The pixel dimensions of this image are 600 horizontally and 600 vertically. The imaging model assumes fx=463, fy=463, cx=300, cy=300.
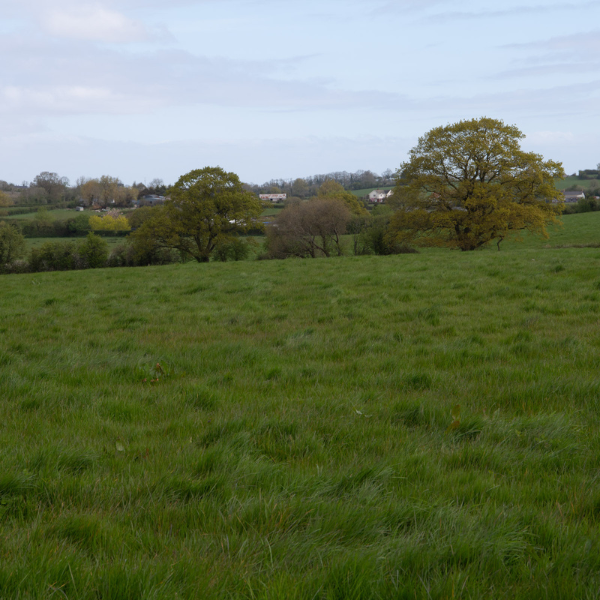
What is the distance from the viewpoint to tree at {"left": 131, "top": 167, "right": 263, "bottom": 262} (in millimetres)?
45719

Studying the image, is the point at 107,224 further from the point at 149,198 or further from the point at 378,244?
the point at 378,244

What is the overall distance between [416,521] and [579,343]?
491 centimetres

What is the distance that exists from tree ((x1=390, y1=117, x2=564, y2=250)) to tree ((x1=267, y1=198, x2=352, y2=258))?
11950 millimetres

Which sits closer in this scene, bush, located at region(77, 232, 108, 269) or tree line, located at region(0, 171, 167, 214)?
bush, located at region(77, 232, 108, 269)

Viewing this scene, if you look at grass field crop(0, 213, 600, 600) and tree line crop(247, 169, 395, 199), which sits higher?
tree line crop(247, 169, 395, 199)

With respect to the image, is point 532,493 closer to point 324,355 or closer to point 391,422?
point 391,422

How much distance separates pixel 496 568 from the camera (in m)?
2.29

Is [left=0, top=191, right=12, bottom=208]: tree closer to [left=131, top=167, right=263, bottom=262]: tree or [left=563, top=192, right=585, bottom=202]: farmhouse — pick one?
[left=131, top=167, right=263, bottom=262]: tree

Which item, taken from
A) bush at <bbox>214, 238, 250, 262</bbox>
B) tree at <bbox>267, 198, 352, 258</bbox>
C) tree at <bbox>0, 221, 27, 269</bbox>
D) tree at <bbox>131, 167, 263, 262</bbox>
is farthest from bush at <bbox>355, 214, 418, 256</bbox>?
tree at <bbox>0, 221, 27, 269</bbox>

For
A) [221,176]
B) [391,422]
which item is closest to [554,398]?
[391,422]

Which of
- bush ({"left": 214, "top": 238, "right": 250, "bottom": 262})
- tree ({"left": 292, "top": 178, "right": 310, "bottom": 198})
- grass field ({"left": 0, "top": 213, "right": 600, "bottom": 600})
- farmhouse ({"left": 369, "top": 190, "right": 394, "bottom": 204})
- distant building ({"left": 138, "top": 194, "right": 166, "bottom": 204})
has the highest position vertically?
tree ({"left": 292, "top": 178, "right": 310, "bottom": 198})

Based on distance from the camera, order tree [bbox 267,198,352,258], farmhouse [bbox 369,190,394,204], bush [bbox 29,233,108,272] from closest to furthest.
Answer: tree [bbox 267,198,352,258]
bush [bbox 29,233,108,272]
farmhouse [bbox 369,190,394,204]

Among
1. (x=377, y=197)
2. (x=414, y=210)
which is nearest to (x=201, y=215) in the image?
(x=414, y=210)

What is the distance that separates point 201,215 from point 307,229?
11.3 metres
